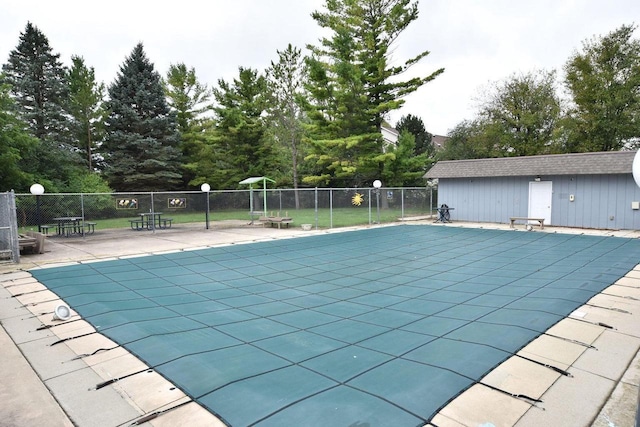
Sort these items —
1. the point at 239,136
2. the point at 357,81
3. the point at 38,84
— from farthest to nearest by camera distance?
1. the point at 239,136
2. the point at 38,84
3. the point at 357,81

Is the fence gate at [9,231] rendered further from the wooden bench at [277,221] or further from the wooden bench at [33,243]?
the wooden bench at [277,221]

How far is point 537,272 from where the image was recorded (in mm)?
7340

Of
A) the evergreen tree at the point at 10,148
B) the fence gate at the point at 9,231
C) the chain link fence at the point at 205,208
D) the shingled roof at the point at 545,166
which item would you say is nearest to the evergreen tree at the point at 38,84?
the evergreen tree at the point at 10,148

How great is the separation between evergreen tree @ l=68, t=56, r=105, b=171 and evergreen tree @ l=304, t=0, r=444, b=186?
14.7 meters

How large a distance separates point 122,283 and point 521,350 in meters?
6.50

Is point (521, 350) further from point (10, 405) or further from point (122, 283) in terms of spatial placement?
point (122, 283)

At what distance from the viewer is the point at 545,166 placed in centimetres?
1552

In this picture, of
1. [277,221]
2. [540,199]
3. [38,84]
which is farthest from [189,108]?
[540,199]

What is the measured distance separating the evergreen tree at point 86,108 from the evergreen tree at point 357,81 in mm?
14666

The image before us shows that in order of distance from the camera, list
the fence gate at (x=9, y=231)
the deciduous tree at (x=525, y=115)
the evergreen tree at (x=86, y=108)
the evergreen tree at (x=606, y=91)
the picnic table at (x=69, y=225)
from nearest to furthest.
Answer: the fence gate at (x=9, y=231) < the picnic table at (x=69, y=225) < the evergreen tree at (x=606, y=91) < the evergreen tree at (x=86, y=108) < the deciduous tree at (x=525, y=115)

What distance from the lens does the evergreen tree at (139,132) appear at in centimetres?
2458

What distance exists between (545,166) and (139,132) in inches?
964

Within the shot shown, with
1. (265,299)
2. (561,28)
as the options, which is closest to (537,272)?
(265,299)

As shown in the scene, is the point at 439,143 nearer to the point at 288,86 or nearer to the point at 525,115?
the point at 525,115
